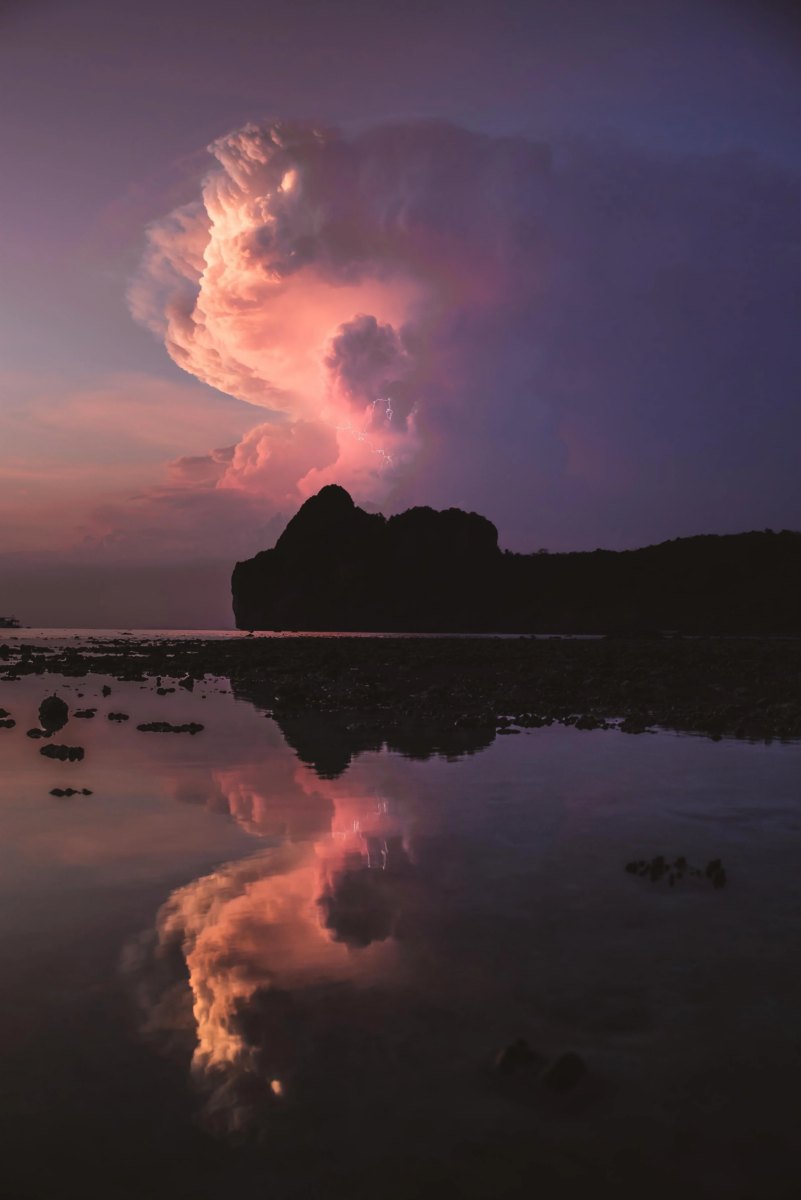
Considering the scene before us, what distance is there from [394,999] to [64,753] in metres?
10.4

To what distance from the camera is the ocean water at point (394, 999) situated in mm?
3186

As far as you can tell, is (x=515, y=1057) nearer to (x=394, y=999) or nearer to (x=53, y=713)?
(x=394, y=999)

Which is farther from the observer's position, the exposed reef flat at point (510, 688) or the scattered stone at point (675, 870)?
the exposed reef flat at point (510, 688)

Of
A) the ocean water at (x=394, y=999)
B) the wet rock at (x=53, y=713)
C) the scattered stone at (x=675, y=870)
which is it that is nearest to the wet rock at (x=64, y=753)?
the ocean water at (x=394, y=999)

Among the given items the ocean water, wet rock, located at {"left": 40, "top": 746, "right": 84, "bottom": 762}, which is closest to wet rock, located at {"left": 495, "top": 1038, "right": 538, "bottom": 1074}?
the ocean water

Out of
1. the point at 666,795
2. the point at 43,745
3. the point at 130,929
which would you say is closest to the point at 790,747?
the point at 666,795

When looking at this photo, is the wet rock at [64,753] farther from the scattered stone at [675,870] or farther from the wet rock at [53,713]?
the scattered stone at [675,870]

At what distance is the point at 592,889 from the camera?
248 inches

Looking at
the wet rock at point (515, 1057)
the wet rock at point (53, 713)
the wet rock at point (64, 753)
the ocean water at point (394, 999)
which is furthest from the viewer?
the wet rock at point (53, 713)

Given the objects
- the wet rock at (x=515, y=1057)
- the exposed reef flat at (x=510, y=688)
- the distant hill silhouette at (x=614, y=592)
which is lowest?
the exposed reef flat at (x=510, y=688)

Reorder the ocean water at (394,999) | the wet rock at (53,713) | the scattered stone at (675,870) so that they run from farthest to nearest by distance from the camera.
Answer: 1. the wet rock at (53,713)
2. the scattered stone at (675,870)
3. the ocean water at (394,999)

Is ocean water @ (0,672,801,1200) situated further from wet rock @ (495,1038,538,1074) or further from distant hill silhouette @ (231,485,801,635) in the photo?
distant hill silhouette @ (231,485,801,635)

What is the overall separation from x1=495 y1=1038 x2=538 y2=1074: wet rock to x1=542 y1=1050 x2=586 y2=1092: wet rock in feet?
0.41

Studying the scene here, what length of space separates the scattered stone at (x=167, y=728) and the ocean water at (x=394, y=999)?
704 cm
